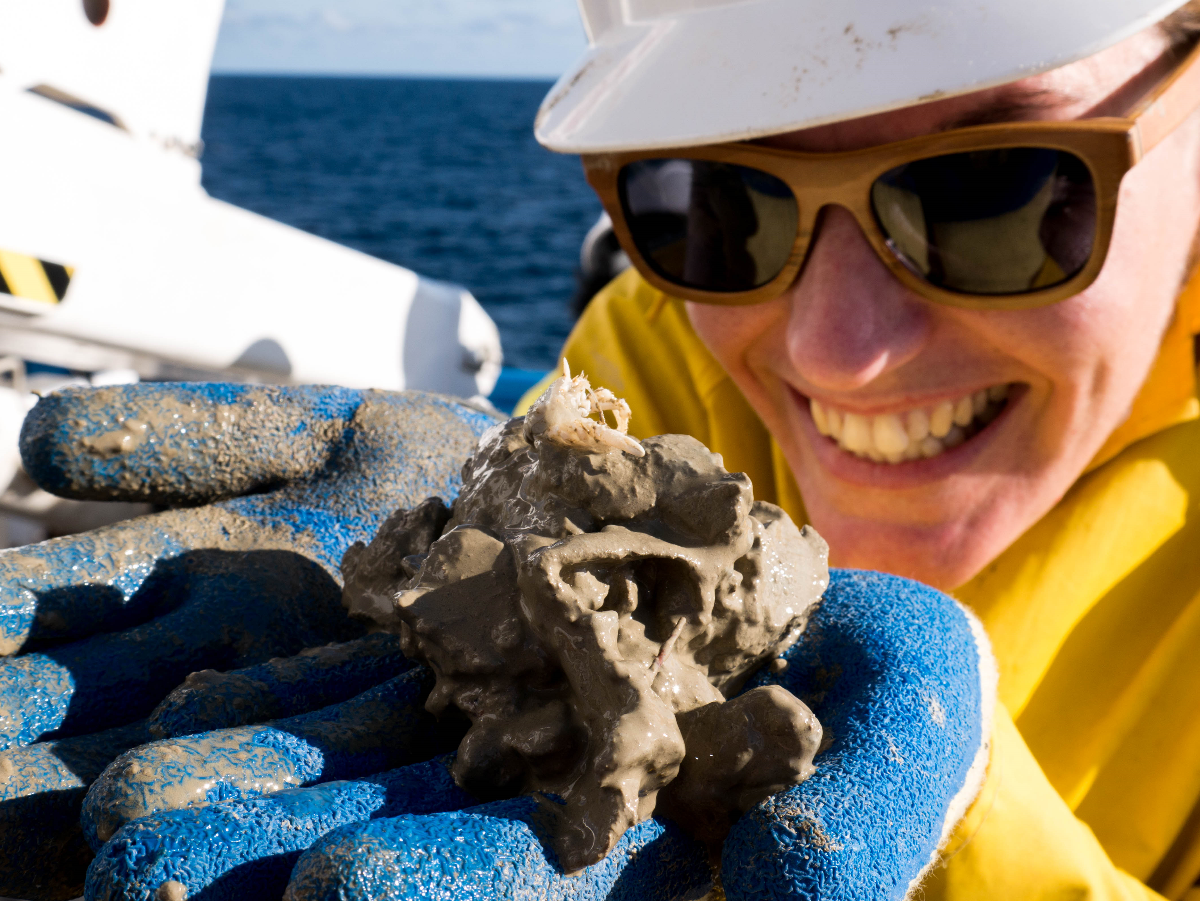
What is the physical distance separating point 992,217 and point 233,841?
1525mm

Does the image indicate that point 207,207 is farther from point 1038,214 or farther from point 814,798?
point 814,798

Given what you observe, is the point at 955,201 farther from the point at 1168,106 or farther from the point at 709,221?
the point at 709,221

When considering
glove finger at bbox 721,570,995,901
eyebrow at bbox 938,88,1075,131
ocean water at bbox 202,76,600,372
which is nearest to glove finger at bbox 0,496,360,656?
glove finger at bbox 721,570,995,901

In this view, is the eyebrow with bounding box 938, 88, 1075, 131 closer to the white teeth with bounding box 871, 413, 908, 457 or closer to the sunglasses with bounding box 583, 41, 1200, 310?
the sunglasses with bounding box 583, 41, 1200, 310

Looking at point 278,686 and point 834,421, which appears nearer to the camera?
point 278,686

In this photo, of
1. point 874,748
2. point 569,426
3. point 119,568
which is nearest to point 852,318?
point 569,426

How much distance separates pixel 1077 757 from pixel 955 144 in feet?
4.05

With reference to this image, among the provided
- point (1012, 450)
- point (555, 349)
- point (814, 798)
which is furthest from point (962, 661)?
point (555, 349)

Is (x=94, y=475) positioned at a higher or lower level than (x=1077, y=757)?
higher

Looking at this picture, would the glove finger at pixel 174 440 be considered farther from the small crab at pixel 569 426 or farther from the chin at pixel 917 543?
the chin at pixel 917 543

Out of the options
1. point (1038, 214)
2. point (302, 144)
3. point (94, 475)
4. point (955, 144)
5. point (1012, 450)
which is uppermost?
point (955, 144)

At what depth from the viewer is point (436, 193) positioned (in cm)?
3766

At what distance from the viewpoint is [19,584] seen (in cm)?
129

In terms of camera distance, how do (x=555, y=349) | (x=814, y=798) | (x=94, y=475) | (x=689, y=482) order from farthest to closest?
1. (x=555, y=349)
2. (x=94, y=475)
3. (x=689, y=482)
4. (x=814, y=798)
